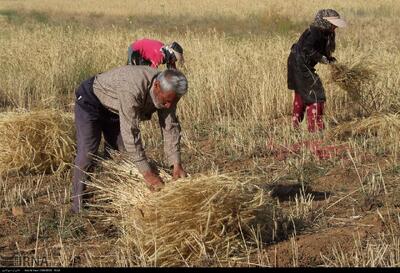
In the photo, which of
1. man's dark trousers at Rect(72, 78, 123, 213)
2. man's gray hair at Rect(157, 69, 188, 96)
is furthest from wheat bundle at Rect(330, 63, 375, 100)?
man's gray hair at Rect(157, 69, 188, 96)

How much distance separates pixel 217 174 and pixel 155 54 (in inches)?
103

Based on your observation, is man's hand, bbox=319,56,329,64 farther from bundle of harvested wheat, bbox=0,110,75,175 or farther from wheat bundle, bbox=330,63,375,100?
bundle of harvested wheat, bbox=0,110,75,175

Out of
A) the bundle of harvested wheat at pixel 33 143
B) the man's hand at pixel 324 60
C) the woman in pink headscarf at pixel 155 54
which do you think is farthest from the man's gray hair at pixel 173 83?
the man's hand at pixel 324 60

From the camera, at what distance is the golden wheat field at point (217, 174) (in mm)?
3684

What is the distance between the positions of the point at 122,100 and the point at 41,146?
2200mm

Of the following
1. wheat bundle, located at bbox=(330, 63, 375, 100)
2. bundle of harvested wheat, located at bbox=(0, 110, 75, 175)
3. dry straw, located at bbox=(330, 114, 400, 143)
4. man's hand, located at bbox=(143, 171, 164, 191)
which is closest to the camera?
man's hand, located at bbox=(143, 171, 164, 191)

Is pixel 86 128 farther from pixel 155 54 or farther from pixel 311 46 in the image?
pixel 311 46

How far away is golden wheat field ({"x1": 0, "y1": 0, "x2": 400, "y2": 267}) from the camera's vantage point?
368 cm

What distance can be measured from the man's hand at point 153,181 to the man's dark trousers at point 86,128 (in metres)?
0.91

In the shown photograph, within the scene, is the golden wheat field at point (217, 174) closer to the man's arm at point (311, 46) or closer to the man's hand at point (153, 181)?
the man's hand at point (153, 181)

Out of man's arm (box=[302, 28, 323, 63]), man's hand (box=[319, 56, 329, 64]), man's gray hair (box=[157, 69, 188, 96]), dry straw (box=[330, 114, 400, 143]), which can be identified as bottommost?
dry straw (box=[330, 114, 400, 143])

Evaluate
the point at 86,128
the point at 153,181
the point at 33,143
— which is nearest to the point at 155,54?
the point at 33,143

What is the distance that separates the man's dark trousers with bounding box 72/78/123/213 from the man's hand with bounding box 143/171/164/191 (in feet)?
2.99

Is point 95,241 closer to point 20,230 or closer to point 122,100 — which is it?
point 20,230
